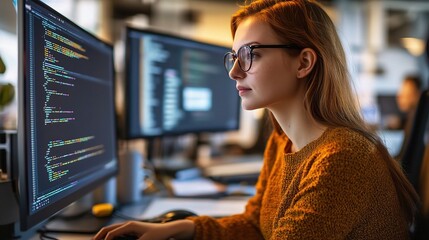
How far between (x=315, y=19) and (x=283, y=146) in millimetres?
351

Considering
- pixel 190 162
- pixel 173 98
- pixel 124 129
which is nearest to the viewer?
pixel 124 129

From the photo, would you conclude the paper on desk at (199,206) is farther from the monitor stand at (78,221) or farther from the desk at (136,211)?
the monitor stand at (78,221)

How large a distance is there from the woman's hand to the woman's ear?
0.46 m

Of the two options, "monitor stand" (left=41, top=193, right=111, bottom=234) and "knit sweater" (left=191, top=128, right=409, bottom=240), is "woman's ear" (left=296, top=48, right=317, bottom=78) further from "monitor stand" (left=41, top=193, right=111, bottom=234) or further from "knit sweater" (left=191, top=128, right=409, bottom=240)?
"monitor stand" (left=41, top=193, right=111, bottom=234)

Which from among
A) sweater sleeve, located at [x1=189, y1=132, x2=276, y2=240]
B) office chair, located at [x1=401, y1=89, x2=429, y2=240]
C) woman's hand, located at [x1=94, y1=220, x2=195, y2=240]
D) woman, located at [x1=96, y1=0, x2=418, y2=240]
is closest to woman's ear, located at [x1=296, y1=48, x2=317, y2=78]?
woman, located at [x1=96, y1=0, x2=418, y2=240]

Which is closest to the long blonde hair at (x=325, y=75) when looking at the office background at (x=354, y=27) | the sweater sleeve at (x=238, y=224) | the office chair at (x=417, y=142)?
the sweater sleeve at (x=238, y=224)

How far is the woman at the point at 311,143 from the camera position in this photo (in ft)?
2.05

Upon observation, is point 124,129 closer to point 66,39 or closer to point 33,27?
point 66,39

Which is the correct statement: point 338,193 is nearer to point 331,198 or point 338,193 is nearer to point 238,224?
point 331,198

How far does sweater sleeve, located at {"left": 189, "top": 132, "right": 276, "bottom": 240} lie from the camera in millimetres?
876

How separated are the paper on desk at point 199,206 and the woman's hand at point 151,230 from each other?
23cm

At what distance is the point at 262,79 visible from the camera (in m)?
0.77

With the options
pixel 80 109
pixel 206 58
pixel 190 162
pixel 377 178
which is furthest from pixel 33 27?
pixel 190 162

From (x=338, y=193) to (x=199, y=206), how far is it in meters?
0.64
